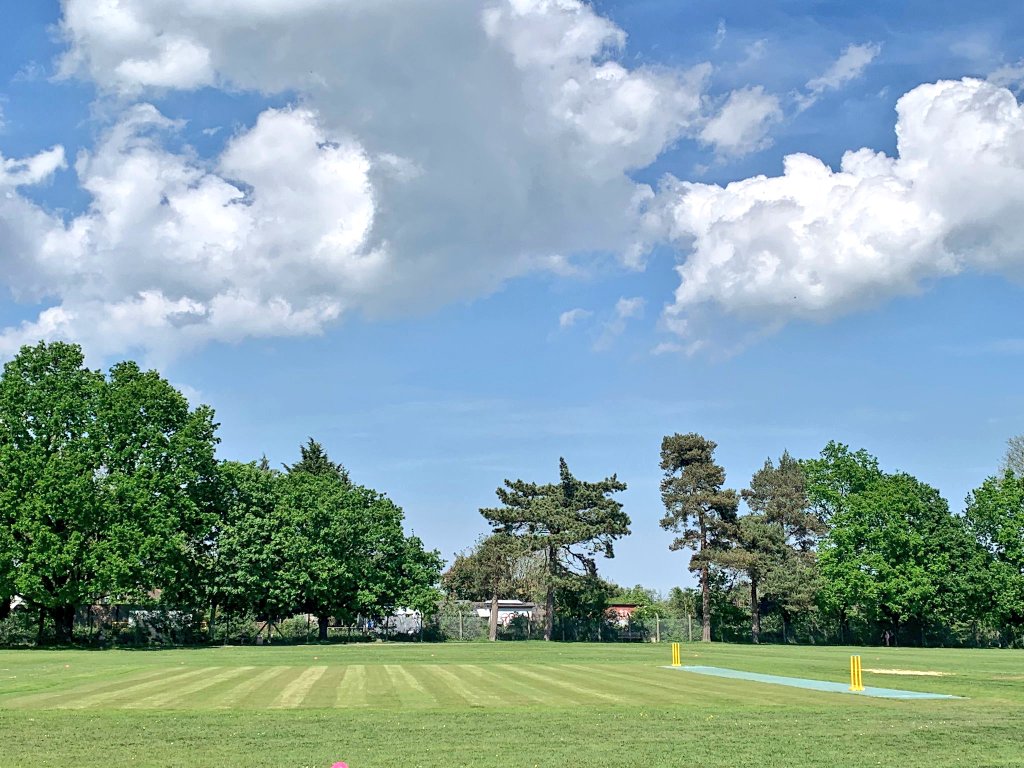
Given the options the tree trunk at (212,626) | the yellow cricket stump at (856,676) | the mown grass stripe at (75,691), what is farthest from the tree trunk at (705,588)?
the mown grass stripe at (75,691)

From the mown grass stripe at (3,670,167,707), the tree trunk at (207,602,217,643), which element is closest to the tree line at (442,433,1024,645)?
the tree trunk at (207,602,217,643)

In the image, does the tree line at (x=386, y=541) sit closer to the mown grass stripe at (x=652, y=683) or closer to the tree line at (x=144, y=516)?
the tree line at (x=144, y=516)

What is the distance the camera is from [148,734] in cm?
1683

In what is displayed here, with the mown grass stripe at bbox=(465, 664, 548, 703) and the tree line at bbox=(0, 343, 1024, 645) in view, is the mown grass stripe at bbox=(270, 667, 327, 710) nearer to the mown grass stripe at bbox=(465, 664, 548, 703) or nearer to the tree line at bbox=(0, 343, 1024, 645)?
the mown grass stripe at bbox=(465, 664, 548, 703)

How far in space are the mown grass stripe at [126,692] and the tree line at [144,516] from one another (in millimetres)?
25720

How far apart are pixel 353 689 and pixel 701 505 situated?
5919 centimetres

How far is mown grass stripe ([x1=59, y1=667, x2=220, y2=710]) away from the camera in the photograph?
21.7m

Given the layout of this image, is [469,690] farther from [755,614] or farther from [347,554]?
[755,614]

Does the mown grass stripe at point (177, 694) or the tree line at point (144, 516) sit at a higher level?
the tree line at point (144, 516)

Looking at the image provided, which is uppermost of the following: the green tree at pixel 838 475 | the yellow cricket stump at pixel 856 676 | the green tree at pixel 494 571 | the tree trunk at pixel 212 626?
the green tree at pixel 838 475

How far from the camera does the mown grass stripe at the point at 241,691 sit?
854 inches

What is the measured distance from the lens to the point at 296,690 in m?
25.0

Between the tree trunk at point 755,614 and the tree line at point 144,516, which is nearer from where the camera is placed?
the tree line at point 144,516

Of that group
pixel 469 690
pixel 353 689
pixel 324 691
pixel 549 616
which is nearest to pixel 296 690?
pixel 324 691
